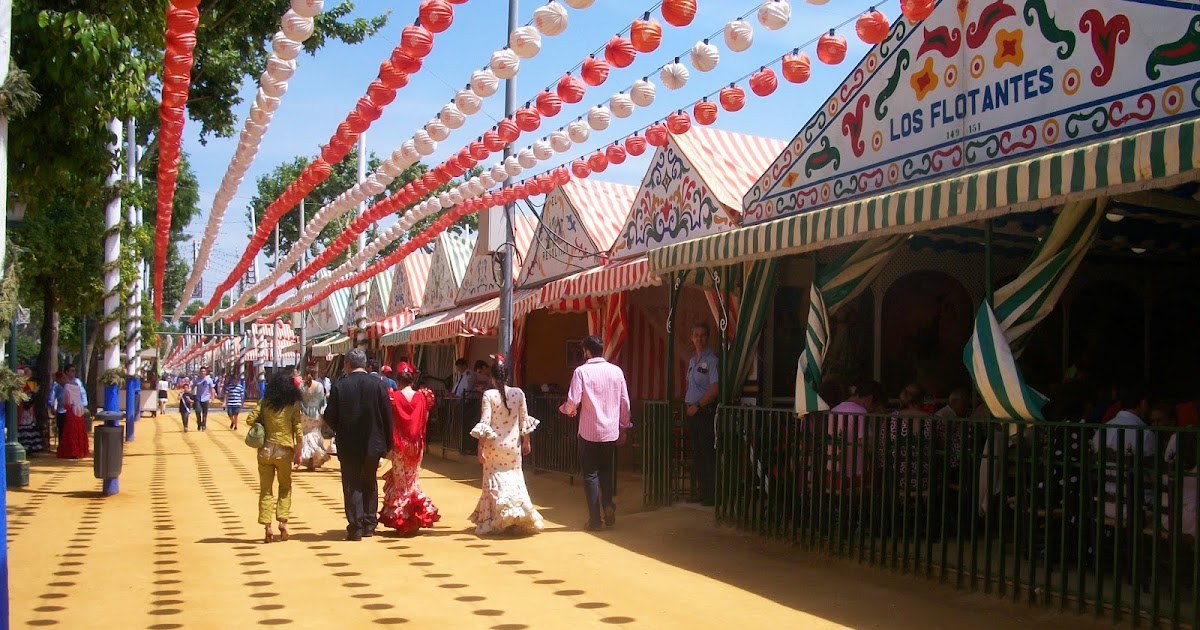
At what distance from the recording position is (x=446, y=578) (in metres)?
7.55

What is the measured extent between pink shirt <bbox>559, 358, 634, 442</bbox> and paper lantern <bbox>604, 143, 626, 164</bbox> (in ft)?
9.41

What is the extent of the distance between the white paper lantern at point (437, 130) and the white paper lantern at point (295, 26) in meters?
2.33

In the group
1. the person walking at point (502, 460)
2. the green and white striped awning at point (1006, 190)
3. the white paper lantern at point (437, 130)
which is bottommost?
the person walking at point (502, 460)

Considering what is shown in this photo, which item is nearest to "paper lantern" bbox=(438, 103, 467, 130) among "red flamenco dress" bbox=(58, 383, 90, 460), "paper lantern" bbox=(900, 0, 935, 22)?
→ "paper lantern" bbox=(900, 0, 935, 22)

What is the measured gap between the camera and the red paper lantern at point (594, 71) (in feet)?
28.6

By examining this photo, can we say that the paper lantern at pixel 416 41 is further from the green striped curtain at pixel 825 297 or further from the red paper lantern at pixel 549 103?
the green striped curtain at pixel 825 297

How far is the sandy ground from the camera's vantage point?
20.5 feet

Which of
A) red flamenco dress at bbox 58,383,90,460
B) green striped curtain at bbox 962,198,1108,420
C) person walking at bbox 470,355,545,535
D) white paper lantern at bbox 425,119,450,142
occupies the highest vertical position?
white paper lantern at bbox 425,119,450,142

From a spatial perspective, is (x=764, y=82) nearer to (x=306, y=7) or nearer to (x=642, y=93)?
(x=642, y=93)

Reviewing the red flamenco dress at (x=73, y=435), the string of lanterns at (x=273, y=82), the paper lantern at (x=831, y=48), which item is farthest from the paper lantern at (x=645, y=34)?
the red flamenco dress at (x=73, y=435)

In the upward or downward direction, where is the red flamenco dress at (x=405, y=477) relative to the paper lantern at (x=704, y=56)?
downward

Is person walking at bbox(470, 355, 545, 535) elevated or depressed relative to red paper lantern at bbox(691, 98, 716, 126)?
depressed

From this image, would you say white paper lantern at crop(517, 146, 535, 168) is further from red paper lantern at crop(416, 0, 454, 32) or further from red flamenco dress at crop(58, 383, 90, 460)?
red flamenco dress at crop(58, 383, 90, 460)

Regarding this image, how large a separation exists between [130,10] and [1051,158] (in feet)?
21.7
